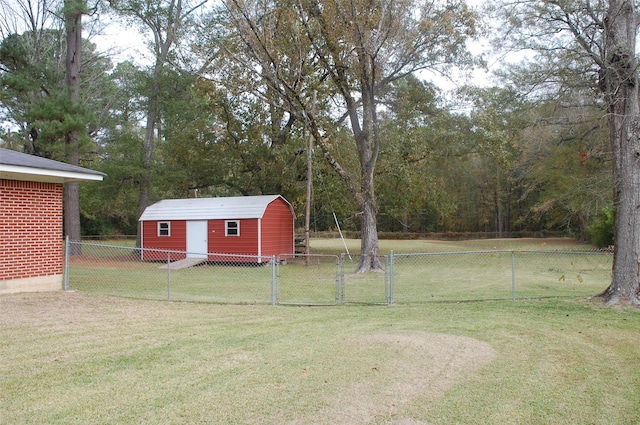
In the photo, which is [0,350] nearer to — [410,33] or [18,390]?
[18,390]

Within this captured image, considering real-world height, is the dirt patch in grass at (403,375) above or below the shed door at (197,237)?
below

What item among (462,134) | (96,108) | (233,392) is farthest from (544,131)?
(96,108)

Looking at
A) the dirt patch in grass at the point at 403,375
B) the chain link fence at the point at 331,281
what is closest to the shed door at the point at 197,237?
the chain link fence at the point at 331,281

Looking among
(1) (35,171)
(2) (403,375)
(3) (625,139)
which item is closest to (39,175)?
(1) (35,171)

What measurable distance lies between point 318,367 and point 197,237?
16464mm

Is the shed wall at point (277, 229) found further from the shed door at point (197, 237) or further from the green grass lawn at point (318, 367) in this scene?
the green grass lawn at point (318, 367)

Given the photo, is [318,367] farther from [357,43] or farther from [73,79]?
[73,79]

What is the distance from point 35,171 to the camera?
9672mm

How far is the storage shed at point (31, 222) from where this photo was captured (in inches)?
387

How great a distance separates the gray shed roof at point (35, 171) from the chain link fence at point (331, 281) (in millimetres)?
1506

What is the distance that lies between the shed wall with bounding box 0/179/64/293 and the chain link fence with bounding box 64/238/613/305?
1.49 feet

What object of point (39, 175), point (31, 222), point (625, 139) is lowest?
point (31, 222)

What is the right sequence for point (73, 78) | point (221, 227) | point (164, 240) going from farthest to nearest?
1. point (73, 78)
2. point (164, 240)
3. point (221, 227)

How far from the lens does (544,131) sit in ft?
65.2
